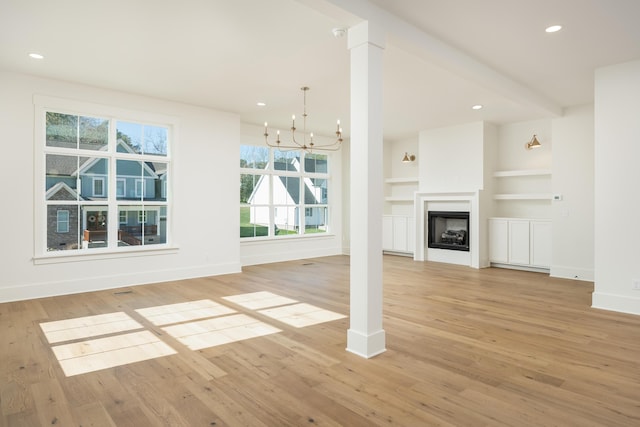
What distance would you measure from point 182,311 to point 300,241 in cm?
447

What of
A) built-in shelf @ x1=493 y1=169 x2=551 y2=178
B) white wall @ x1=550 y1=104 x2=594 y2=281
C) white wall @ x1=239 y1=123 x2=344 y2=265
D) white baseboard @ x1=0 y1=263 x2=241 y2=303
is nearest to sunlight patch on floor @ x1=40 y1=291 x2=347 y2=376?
white baseboard @ x1=0 y1=263 x2=241 y2=303

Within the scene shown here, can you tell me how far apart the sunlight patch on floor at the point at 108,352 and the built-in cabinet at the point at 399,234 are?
6.34 m

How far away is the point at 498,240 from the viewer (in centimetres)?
726

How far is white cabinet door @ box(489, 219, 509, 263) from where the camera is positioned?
7.14 metres

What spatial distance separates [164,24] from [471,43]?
299 centimetres

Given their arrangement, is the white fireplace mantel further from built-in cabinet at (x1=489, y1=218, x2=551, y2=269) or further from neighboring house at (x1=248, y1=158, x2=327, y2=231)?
neighboring house at (x1=248, y1=158, x2=327, y2=231)

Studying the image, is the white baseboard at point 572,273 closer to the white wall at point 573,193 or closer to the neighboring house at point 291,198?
the white wall at point 573,193

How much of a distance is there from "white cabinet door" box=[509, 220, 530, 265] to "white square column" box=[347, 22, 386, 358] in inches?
200

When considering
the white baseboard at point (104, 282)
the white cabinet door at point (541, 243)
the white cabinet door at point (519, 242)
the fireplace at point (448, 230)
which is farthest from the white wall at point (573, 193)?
the white baseboard at point (104, 282)

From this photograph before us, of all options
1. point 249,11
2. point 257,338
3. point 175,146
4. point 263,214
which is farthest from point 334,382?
point 263,214

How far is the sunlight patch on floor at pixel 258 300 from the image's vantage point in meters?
4.44

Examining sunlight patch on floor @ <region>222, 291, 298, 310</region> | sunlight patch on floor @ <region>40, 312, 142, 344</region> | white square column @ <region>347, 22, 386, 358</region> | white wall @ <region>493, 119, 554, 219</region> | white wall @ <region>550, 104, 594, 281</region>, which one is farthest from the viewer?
white wall @ <region>493, 119, 554, 219</region>

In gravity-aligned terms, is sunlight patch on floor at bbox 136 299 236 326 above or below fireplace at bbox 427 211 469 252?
below

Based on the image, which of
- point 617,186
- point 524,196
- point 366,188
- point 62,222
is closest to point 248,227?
point 62,222
